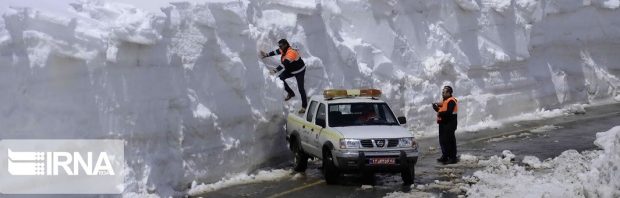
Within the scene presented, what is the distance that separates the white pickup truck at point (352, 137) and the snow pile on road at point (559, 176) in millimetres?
1469

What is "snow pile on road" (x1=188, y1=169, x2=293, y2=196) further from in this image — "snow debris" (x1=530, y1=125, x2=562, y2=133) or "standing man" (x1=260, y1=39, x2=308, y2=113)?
"snow debris" (x1=530, y1=125, x2=562, y2=133)

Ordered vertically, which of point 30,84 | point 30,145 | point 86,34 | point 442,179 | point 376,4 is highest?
point 376,4

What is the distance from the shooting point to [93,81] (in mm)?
12523

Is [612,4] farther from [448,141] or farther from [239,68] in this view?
[239,68]

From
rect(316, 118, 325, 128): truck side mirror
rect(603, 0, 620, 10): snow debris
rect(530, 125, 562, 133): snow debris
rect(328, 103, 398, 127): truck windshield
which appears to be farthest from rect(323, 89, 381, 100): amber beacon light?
rect(603, 0, 620, 10): snow debris

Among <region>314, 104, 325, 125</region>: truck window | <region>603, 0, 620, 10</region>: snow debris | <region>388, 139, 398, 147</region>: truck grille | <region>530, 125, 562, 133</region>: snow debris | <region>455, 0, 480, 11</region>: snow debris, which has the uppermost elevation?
<region>603, 0, 620, 10</region>: snow debris

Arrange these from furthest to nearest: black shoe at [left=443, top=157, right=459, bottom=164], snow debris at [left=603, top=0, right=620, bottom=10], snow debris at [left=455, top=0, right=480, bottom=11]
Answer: snow debris at [left=603, top=0, right=620, bottom=10] → snow debris at [left=455, top=0, right=480, bottom=11] → black shoe at [left=443, top=157, right=459, bottom=164]

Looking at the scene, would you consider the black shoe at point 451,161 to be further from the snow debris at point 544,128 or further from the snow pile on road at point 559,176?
the snow debris at point 544,128

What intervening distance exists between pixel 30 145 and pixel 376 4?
527 inches

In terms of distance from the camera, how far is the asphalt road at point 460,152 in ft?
46.0

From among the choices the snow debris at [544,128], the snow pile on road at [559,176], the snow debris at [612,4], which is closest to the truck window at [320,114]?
the snow pile on road at [559,176]

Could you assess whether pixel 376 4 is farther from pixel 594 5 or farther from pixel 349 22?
pixel 594 5

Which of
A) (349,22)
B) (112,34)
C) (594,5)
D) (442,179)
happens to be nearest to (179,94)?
(112,34)

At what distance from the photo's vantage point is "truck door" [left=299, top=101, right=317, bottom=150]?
1590 centimetres
